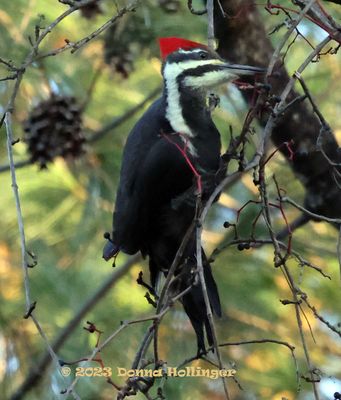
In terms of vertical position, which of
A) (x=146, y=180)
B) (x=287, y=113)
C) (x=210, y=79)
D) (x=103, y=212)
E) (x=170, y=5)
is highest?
(x=170, y=5)

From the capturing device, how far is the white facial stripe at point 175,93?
1429 millimetres

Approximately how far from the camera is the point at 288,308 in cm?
261

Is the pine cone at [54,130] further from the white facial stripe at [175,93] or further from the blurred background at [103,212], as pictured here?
the white facial stripe at [175,93]

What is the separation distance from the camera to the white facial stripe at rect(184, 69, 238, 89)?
138 centimetres

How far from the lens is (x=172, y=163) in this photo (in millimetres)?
1405

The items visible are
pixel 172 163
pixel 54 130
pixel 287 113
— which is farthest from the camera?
pixel 54 130

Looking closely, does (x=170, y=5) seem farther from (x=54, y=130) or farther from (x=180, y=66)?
(x=180, y=66)

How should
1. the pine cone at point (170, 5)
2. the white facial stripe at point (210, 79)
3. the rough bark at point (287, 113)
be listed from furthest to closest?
1. the pine cone at point (170, 5)
2. the rough bark at point (287, 113)
3. the white facial stripe at point (210, 79)

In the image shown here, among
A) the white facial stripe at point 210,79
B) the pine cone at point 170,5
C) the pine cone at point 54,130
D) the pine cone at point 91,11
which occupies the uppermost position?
the pine cone at point 91,11

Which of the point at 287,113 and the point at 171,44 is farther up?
the point at 287,113

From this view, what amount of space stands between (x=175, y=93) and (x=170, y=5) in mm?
647

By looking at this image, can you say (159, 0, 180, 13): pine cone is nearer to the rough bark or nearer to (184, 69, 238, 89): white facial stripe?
the rough bark

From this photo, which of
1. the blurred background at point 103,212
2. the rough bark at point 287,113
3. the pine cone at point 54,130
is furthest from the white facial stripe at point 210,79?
the pine cone at point 54,130

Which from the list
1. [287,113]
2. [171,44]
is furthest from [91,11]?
[171,44]
